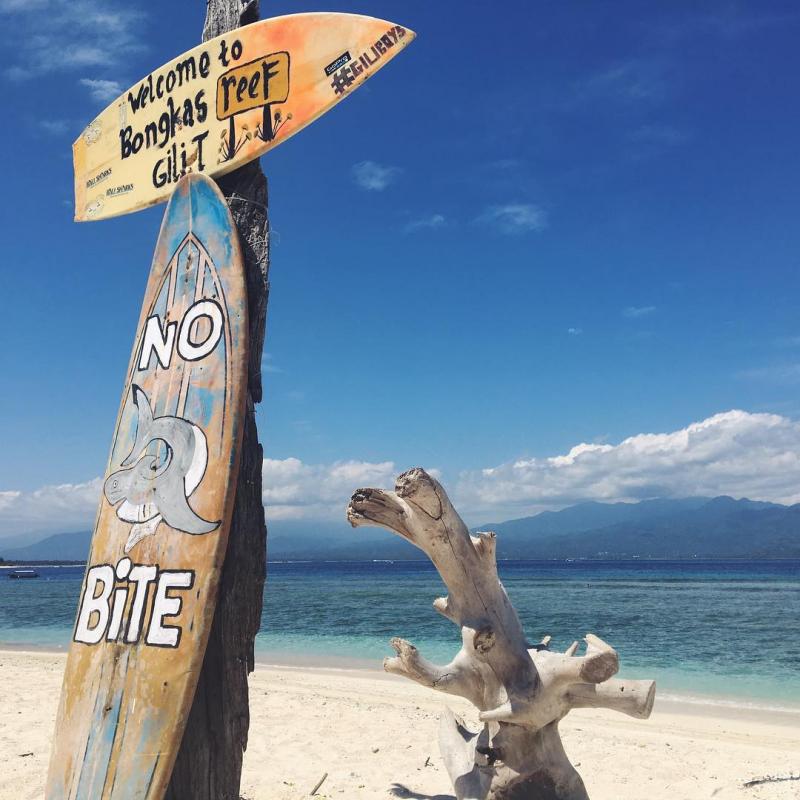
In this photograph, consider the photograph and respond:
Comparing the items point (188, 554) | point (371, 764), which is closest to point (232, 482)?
point (188, 554)

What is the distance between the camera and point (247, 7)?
3678 millimetres

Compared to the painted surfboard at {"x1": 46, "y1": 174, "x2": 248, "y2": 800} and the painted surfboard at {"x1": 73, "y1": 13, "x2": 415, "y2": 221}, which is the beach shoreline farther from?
the painted surfboard at {"x1": 73, "y1": 13, "x2": 415, "y2": 221}

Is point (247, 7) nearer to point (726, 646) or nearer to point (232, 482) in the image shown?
point (232, 482)

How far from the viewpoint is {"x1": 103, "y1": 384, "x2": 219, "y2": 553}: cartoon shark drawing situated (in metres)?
3.07

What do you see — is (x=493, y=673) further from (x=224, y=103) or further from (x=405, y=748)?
(x=224, y=103)

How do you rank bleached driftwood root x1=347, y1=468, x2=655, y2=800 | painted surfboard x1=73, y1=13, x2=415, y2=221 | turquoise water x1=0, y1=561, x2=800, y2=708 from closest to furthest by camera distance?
painted surfboard x1=73, y1=13, x2=415, y2=221 → bleached driftwood root x1=347, y1=468, x2=655, y2=800 → turquoise water x1=0, y1=561, x2=800, y2=708

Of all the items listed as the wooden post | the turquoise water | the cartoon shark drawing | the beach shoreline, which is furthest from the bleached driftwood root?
the turquoise water

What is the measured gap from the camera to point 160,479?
10.5 ft

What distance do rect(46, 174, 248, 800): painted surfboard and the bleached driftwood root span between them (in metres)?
0.84

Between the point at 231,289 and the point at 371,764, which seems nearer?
the point at 231,289

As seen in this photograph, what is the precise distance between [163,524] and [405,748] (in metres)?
3.97

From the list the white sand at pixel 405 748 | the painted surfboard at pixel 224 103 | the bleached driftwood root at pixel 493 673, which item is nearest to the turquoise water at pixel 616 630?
the white sand at pixel 405 748

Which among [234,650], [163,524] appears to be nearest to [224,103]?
[163,524]

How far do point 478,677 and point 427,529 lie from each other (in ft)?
2.74
